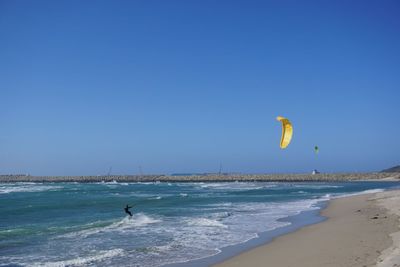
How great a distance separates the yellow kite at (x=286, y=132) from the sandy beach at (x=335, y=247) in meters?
2.77

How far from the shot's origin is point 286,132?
43.7ft

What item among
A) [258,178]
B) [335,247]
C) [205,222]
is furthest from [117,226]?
[258,178]

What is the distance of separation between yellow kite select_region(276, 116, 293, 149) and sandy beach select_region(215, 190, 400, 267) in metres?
2.77

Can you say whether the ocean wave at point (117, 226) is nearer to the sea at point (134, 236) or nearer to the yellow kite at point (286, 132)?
the sea at point (134, 236)

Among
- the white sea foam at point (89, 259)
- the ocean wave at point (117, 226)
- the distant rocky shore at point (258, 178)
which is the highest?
the distant rocky shore at point (258, 178)

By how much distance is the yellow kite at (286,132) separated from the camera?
12.9 metres

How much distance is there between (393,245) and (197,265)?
457cm

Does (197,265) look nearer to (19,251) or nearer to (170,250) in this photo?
(170,250)

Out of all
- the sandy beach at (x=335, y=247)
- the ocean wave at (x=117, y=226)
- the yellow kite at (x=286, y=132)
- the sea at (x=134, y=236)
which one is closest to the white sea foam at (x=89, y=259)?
the sea at (x=134, y=236)

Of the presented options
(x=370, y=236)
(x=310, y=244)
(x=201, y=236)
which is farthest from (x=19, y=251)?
(x=370, y=236)

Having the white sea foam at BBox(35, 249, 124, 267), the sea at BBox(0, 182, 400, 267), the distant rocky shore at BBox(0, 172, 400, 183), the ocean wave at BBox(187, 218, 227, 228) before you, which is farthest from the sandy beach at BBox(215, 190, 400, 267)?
the distant rocky shore at BBox(0, 172, 400, 183)

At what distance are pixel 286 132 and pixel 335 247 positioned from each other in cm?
344

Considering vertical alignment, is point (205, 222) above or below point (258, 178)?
below

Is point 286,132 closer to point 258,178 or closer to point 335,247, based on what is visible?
point 335,247
